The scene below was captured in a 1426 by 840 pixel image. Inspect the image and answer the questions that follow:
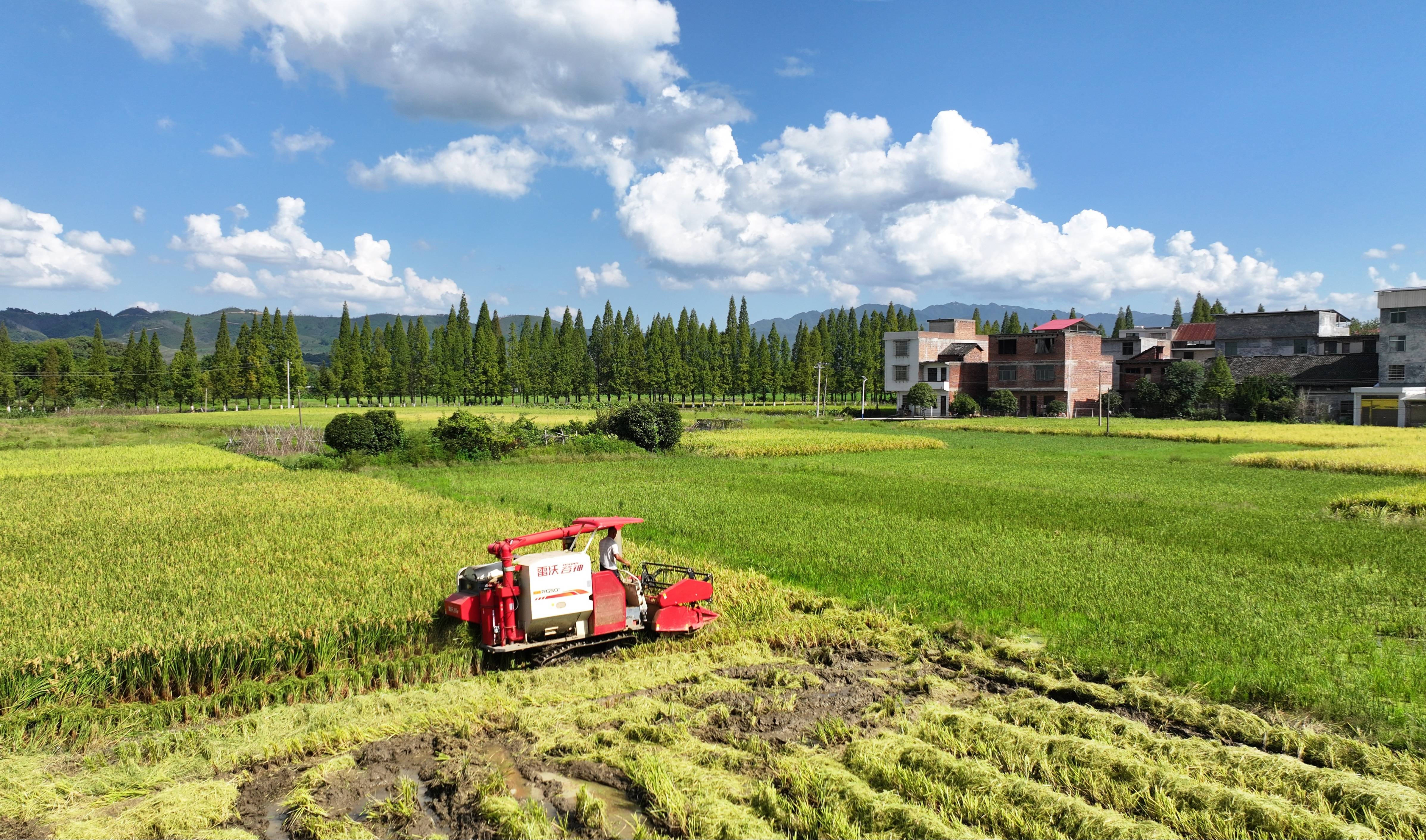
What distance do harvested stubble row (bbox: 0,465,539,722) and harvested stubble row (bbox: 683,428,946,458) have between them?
54.4 feet

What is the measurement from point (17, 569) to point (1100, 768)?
13257 mm

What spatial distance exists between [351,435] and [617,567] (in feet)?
75.6

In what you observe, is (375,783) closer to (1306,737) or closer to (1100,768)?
(1100,768)

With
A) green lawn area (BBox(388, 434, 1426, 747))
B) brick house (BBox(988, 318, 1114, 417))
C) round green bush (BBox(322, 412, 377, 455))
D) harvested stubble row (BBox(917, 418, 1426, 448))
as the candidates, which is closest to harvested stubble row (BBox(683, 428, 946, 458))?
green lawn area (BBox(388, 434, 1426, 747))

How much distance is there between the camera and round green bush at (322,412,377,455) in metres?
28.4

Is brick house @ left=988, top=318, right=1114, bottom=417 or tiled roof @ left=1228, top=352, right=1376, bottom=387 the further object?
brick house @ left=988, top=318, right=1114, bottom=417

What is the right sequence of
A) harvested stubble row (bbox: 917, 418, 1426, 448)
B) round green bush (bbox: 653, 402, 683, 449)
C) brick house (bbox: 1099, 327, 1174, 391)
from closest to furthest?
round green bush (bbox: 653, 402, 683, 449), harvested stubble row (bbox: 917, 418, 1426, 448), brick house (bbox: 1099, 327, 1174, 391)

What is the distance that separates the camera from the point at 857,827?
15.5 feet

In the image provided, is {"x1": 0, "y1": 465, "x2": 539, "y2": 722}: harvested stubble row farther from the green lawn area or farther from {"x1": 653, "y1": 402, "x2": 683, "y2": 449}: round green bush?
{"x1": 653, "y1": 402, "x2": 683, "y2": 449}: round green bush

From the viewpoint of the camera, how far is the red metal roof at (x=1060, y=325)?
62125 millimetres

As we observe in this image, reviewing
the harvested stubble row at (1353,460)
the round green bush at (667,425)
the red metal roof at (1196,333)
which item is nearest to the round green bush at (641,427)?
the round green bush at (667,425)

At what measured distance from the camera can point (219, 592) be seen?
31.8 feet

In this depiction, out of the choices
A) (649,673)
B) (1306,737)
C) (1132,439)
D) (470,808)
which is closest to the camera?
→ (470,808)

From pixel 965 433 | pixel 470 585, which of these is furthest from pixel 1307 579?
pixel 965 433
